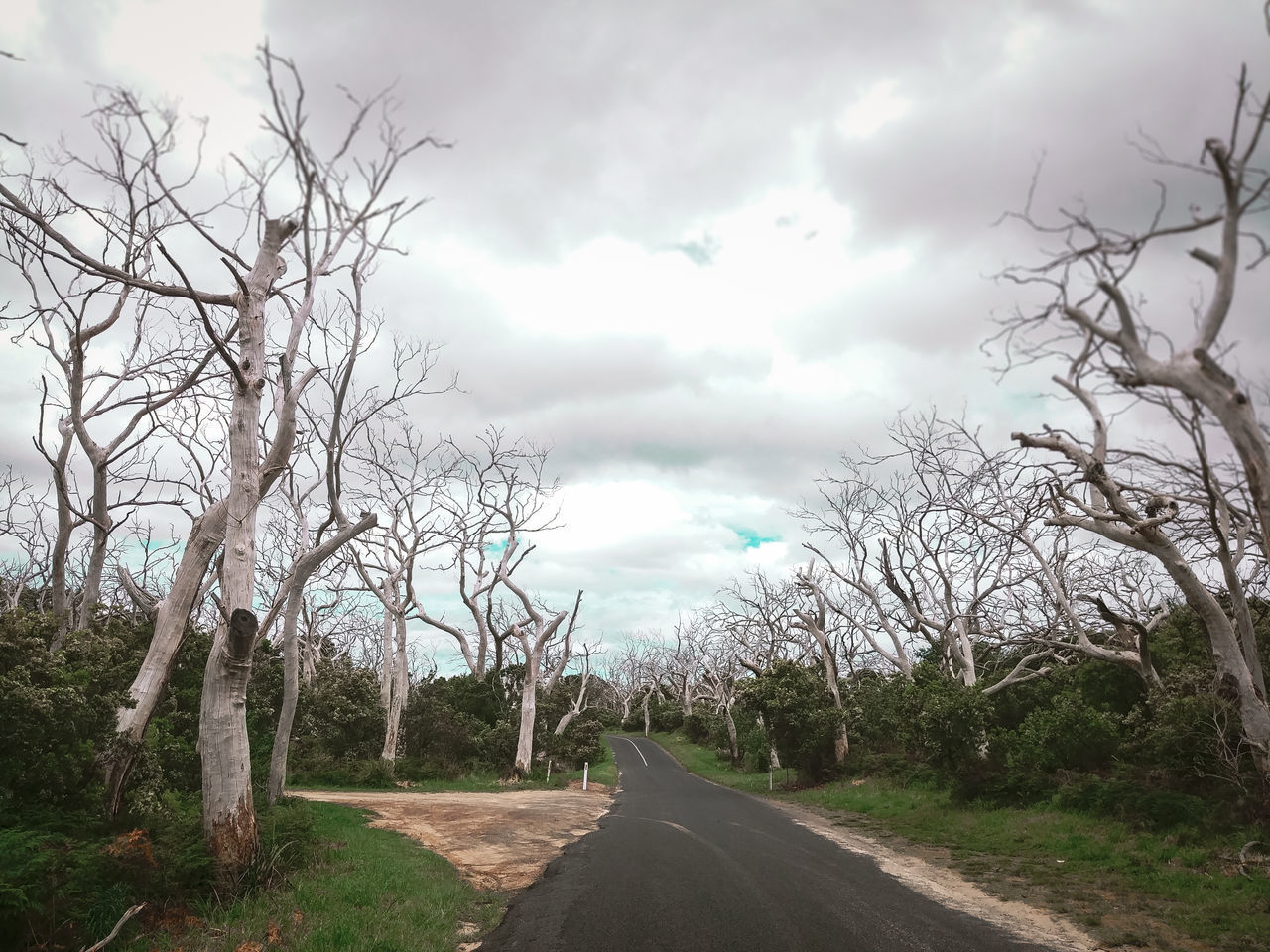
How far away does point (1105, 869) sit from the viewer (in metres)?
11.1

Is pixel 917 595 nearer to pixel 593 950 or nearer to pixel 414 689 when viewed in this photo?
pixel 593 950

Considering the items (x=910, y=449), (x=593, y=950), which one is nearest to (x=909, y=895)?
(x=593, y=950)

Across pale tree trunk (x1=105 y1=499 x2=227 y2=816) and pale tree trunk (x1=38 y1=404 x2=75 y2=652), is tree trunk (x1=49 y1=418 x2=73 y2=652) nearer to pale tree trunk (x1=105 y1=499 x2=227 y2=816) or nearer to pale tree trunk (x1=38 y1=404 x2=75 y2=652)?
pale tree trunk (x1=38 y1=404 x2=75 y2=652)

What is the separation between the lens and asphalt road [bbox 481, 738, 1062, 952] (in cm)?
749

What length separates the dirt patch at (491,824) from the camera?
1153cm

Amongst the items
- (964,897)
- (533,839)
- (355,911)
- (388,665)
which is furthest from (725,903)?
(388,665)

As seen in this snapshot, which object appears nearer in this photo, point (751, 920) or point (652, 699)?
point (751, 920)

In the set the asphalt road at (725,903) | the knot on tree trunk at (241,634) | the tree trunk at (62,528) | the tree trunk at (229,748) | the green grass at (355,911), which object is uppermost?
the tree trunk at (62,528)

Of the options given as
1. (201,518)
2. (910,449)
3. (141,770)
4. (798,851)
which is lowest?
(798,851)

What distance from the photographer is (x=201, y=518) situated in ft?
32.6

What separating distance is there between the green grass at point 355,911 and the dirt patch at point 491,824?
98cm

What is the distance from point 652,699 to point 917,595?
61.1 m

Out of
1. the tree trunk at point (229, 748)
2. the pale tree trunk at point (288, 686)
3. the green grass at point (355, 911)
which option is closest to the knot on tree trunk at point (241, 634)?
the tree trunk at point (229, 748)

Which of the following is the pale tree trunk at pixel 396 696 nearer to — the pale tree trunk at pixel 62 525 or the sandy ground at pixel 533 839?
the sandy ground at pixel 533 839
